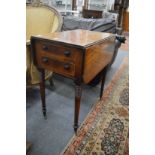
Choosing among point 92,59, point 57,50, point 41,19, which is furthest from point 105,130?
point 41,19

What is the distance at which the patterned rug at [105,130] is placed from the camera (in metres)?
1.30

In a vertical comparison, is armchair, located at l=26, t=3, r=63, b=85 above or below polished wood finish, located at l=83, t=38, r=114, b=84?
above

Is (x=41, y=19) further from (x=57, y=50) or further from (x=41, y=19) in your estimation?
(x=57, y=50)

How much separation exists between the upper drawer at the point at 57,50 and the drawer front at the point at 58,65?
41mm

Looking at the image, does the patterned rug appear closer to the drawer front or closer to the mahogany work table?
the mahogany work table

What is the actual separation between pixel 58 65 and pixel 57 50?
0.38ft

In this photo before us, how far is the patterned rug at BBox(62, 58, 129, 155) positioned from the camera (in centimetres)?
130

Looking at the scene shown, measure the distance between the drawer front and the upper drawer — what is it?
1.6 inches

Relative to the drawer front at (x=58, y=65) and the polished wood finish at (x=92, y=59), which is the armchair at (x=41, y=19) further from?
the polished wood finish at (x=92, y=59)

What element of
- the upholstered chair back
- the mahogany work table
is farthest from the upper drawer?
the upholstered chair back

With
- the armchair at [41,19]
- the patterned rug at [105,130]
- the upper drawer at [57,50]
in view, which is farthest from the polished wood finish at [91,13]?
the upper drawer at [57,50]

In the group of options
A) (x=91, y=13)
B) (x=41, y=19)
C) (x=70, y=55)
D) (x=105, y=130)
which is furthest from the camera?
(x=91, y=13)

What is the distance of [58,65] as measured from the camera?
1.28 meters
